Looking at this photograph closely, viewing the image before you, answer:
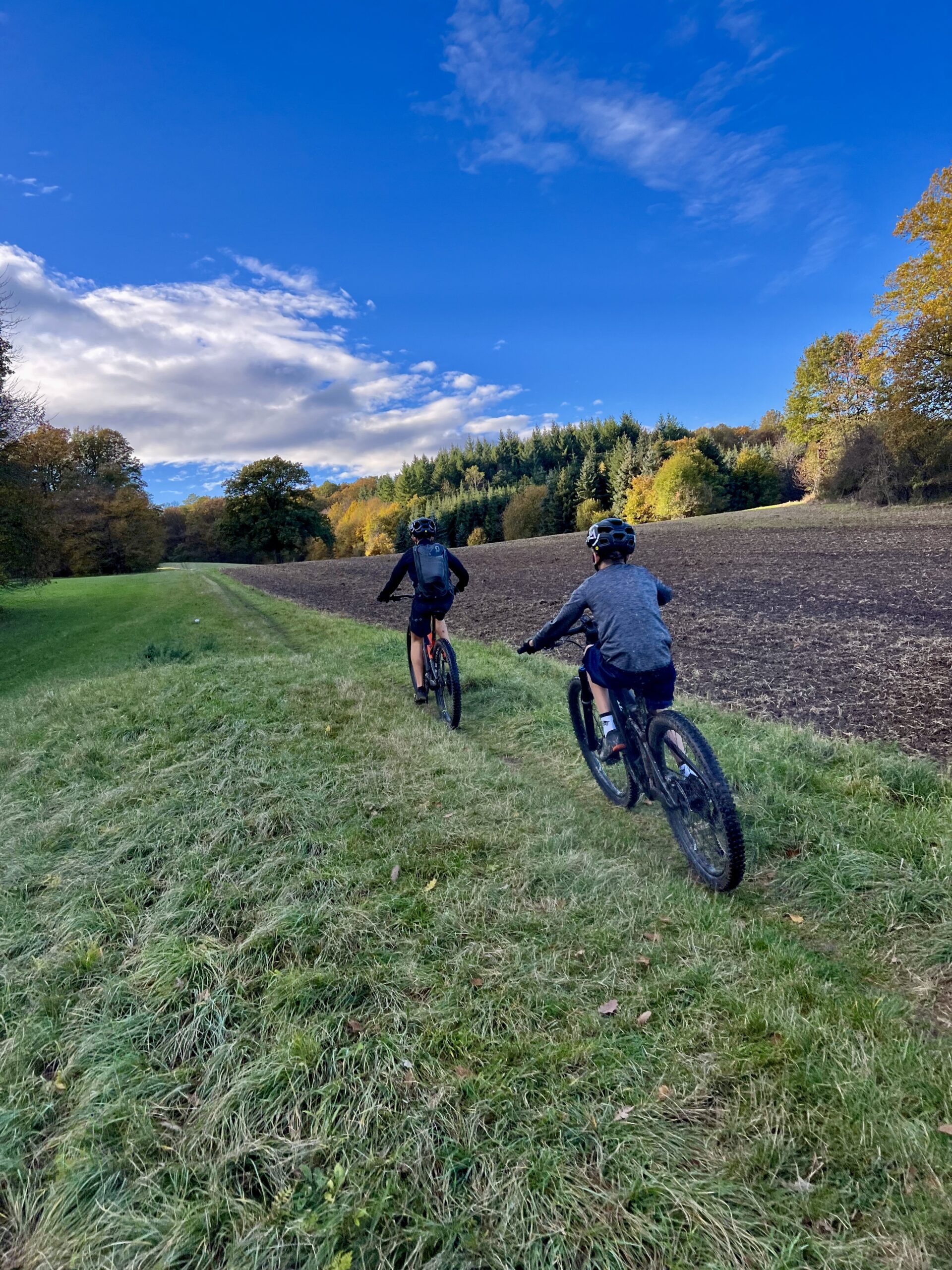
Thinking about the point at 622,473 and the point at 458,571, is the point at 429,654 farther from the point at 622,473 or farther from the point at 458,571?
the point at 622,473

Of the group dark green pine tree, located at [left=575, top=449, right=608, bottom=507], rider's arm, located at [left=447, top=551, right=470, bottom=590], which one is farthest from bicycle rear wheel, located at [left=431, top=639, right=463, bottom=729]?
dark green pine tree, located at [left=575, top=449, right=608, bottom=507]

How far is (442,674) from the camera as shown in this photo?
Answer: 7207 millimetres

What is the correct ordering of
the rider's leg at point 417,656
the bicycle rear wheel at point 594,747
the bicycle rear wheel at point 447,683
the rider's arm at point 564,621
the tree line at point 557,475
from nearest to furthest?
the rider's arm at point 564,621 < the bicycle rear wheel at point 594,747 < the bicycle rear wheel at point 447,683 < the rider's leg at point 417,656 < the tree line at point 557,475

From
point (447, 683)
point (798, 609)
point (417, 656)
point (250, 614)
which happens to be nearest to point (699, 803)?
point (447, 683)

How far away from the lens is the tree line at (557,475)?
90.7 feet

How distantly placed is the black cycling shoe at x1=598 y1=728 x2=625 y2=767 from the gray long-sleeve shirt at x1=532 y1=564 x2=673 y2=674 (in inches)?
23.8

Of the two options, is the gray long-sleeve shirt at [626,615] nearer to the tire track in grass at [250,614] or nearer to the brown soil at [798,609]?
the brown soil at [798,609]

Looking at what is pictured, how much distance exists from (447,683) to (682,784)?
3.83 metres

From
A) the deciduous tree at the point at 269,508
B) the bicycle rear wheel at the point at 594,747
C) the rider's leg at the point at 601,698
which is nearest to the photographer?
the rider's leg at the point at 601,698

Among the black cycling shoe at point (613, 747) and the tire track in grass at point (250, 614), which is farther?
the tire track in grass at point (250, 614)

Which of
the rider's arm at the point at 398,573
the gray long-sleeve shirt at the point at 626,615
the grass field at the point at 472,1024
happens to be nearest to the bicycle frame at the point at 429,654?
the rider's arm at the point at 398,573

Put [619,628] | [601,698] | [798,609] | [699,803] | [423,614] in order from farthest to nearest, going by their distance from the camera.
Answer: [798,609] → [423,614] → [601,698] → [619,628] → [699,803]

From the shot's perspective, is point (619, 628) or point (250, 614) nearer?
point (619, 628)

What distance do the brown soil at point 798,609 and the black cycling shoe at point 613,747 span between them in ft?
9.47
